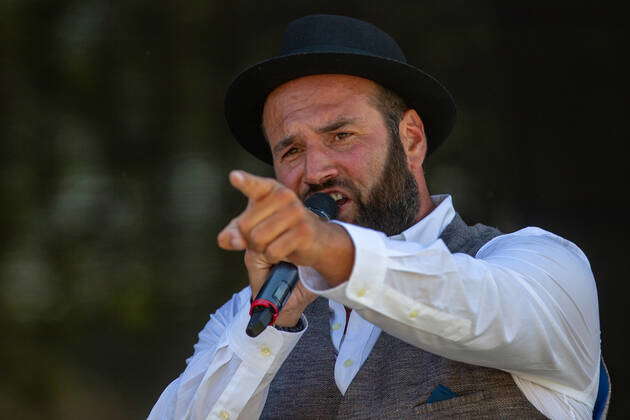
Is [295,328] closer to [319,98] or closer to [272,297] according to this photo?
[272,297]

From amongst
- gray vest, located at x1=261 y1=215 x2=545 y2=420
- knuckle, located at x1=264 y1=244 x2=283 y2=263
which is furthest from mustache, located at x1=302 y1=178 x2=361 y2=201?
knuckle, located at x1=264 y1=244 x2=283 y2=263

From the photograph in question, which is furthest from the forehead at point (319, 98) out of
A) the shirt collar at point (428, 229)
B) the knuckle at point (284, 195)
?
the knuckle at point (284, 195)

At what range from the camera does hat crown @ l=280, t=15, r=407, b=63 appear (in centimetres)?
211

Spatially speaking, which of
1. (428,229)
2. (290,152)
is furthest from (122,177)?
(428,229)

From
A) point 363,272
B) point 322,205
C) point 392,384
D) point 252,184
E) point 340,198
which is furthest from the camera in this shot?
point 340,198

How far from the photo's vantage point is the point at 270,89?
2.24 m

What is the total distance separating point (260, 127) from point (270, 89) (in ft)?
0.77

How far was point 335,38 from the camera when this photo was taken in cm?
212

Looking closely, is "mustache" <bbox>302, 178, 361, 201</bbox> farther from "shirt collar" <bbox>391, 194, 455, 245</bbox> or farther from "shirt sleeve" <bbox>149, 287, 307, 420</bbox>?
"shirt sleeve" <bbox>149, 287, 307, 420</bbox>

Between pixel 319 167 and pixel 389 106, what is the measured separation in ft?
1.06

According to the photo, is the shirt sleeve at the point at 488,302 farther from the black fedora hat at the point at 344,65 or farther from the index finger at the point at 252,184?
the black fedora hat at the point at 344,65

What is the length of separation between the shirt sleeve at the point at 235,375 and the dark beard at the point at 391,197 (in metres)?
0.32

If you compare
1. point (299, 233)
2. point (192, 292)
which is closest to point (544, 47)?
point (192, 292)

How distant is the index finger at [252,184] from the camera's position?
3.65 ft
